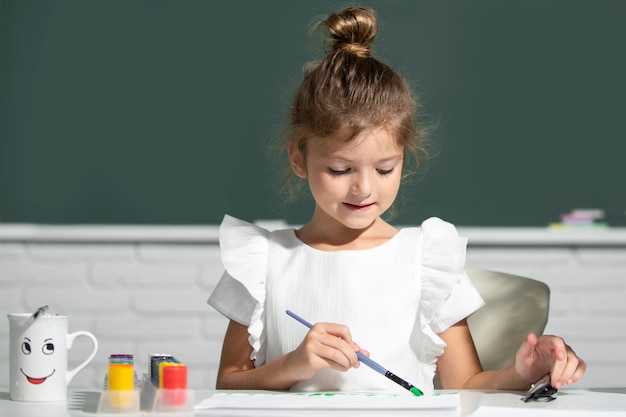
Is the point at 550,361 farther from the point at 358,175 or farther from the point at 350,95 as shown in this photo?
the point at 350,95

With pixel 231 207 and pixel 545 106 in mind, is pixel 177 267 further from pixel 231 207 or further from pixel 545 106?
pixel 545 106

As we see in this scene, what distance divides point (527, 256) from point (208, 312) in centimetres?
97

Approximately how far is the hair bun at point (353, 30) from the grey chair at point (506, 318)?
0.46 meters

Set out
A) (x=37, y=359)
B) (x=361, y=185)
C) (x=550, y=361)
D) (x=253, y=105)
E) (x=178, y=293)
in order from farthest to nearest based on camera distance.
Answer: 1. (x=253, y=105)
2. (x=178, y=293)
3. (x=361, y=185)
4. (x=550, y=361)
5. (x=37, y=359)

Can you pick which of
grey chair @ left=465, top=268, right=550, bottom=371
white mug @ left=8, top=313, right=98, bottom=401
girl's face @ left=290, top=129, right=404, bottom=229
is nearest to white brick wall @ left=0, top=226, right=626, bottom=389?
grey chair @ left=465, top=268, right=550, bottom=371

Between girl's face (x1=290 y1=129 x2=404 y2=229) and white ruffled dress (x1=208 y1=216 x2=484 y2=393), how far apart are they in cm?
10

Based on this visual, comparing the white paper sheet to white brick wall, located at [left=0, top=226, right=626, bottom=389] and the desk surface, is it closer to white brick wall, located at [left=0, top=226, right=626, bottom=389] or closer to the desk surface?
the desk surface

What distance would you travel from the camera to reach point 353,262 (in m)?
1.49

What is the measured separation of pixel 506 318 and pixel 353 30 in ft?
1.79

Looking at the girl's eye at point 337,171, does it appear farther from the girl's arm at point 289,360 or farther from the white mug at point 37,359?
the white mug at point 37,359

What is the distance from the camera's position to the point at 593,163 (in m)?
3.01

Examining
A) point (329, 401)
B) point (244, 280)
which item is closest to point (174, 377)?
point (329, 401)

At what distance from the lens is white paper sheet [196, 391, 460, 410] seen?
3.49 feet

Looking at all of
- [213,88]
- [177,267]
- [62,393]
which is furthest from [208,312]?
[62,393]
